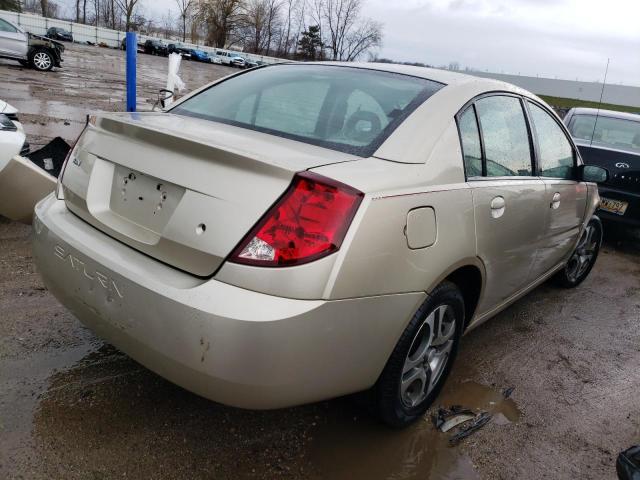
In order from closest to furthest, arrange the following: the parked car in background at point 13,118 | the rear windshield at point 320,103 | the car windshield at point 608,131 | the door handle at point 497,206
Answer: the rear windshield at point 320,103 < the door handle at point 497,206 < the parked car in background at point 13,118 < the car windshield at point 608,131

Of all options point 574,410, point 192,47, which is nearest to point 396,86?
point 574,410

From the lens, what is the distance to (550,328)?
3.94 meters

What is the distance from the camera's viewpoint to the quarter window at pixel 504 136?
2676 mm

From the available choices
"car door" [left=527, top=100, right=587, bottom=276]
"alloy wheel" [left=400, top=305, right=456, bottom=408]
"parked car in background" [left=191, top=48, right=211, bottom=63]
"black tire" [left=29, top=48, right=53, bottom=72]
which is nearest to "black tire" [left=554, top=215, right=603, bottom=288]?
"car door" [left=527, top=100, right=587, bottom=276]

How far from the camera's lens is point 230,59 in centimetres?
5175

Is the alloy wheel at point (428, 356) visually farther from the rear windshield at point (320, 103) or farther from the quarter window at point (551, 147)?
the quarter window at point (551, 147)

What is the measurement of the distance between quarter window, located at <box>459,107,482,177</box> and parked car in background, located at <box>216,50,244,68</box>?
171 feet

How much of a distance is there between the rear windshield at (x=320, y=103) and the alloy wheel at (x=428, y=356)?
2.75 feet

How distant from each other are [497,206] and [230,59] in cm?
5300

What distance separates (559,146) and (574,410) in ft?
5.78

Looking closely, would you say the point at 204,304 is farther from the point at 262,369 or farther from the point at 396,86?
the point at 396,86

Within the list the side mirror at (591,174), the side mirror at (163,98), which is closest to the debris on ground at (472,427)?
the side mirror at (591,174)

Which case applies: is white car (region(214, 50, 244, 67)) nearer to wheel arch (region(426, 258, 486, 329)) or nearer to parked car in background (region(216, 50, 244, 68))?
parked car in background (region(216, 50, 244, 68))

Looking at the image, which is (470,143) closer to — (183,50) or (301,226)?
(301,226)
